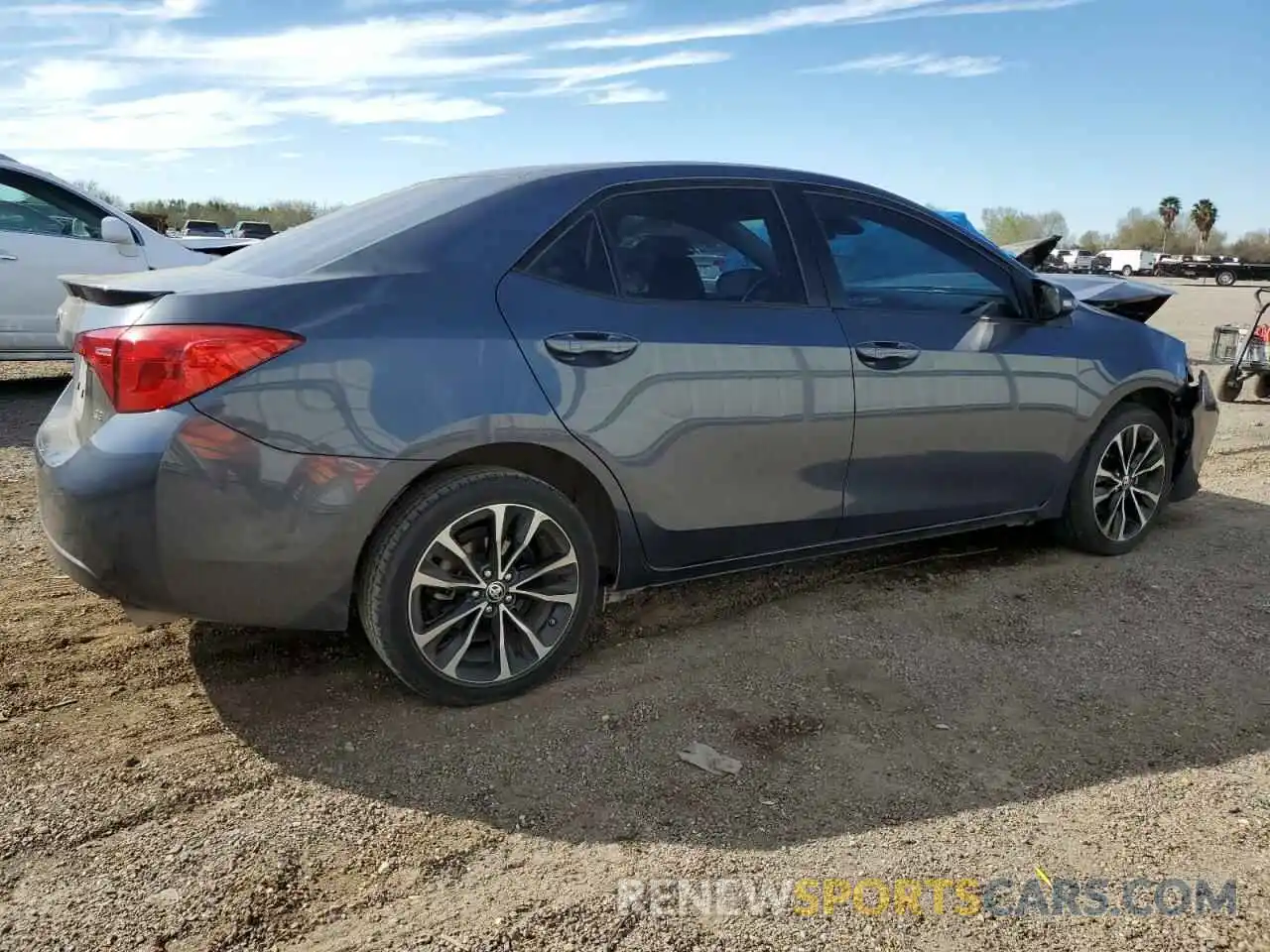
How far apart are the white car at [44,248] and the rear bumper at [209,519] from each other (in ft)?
19.3

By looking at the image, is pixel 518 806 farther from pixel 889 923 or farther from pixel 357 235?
pixel 357 235

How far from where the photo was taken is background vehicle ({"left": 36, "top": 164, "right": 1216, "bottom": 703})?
110 inches

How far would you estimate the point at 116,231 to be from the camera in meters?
7.85

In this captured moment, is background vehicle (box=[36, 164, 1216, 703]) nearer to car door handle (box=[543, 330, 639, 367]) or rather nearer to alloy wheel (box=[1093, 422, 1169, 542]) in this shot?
car door handle (box=[543, 330, 639, 367])

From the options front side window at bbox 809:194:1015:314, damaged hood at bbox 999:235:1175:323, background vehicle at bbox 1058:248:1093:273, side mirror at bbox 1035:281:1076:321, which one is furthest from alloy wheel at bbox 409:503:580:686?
background vehicle at bbox 1058:248:1093:273

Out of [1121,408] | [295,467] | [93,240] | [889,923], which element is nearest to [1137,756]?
[889,923]

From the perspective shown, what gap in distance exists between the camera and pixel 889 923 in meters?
2.31

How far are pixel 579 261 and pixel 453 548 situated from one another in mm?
983

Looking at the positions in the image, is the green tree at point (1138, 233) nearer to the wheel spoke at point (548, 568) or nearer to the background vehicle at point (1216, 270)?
the background vehicle at point (1216, 270)

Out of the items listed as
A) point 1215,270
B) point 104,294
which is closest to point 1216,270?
point 1215,270

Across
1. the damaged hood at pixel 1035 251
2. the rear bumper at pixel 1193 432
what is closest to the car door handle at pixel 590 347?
the rear bumper at pixel 1193 432

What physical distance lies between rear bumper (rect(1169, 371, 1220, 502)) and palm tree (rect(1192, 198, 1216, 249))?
102373 mm

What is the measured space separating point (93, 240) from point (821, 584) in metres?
6.88

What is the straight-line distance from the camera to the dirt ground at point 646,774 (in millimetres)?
2303
